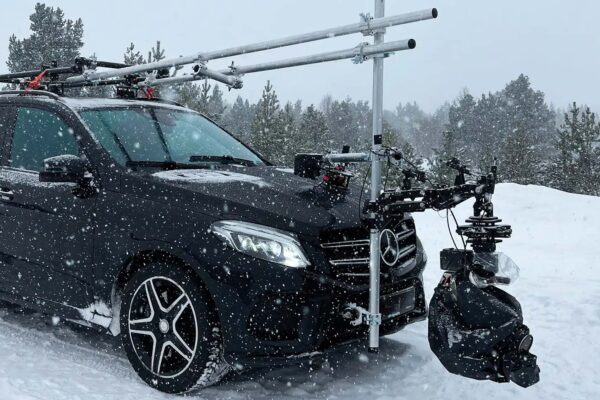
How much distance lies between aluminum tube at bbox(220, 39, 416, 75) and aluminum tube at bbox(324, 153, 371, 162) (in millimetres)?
606

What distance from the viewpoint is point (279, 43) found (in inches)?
163

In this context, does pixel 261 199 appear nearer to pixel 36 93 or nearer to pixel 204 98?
pixel 36 93

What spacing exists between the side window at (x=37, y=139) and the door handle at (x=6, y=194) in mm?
204

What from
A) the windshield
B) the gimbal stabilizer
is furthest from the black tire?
the gimbal stabilizer

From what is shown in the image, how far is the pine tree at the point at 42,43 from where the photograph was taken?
35531 millimetres

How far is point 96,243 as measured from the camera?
13.0 ft

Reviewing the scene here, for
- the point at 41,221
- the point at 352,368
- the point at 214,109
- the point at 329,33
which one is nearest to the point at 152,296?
the point at 41,221

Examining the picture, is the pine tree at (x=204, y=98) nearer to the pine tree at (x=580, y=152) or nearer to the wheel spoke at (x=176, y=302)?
the pine tree at (x=580, y=152)

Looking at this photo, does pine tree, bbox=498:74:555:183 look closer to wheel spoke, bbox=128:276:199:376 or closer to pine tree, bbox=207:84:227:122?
pine tree, bbox=207:84:227:122

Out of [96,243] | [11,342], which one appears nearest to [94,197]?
[96,243]

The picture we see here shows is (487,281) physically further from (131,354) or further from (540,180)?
(540,180)

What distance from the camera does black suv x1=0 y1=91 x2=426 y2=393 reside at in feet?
11.1

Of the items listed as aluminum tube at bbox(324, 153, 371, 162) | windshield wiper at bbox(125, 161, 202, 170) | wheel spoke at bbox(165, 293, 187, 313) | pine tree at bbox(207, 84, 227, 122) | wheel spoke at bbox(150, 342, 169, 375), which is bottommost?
wheel spoke at bbox(150, 342, 169, 375)

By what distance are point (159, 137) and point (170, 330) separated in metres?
1.60
